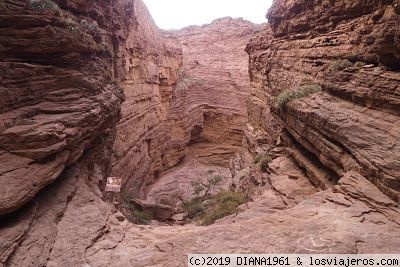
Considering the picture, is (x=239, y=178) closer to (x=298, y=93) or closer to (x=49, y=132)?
(x=298, y=93)

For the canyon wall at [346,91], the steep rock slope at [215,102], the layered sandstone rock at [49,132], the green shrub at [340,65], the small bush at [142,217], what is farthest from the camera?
the steep rock slope at [215,102]

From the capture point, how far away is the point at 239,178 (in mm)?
14742

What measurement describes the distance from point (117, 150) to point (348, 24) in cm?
1124

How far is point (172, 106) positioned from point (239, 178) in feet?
45.1

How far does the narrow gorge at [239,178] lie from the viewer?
5.95 metres

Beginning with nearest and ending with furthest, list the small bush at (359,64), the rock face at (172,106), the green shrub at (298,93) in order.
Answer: the small bush at (359,64) → the green shrub at (298,93) → the rock face at (172,106)

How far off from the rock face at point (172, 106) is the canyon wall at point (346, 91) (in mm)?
9180

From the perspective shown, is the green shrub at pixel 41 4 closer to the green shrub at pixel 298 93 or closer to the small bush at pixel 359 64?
the green shrub at pixel 298 93

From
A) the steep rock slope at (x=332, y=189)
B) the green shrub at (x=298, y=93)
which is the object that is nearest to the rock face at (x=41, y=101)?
the steep rock slope at (x=332, y=189)

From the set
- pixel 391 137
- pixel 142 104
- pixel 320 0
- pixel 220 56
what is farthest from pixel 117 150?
pixel 220 56

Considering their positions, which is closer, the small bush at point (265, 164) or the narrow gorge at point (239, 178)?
the narrow gorge at point (239, 178)

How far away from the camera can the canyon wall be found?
6684 mm

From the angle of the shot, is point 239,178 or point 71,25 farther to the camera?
point 239,178

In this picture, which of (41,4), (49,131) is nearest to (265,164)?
(49,131)
